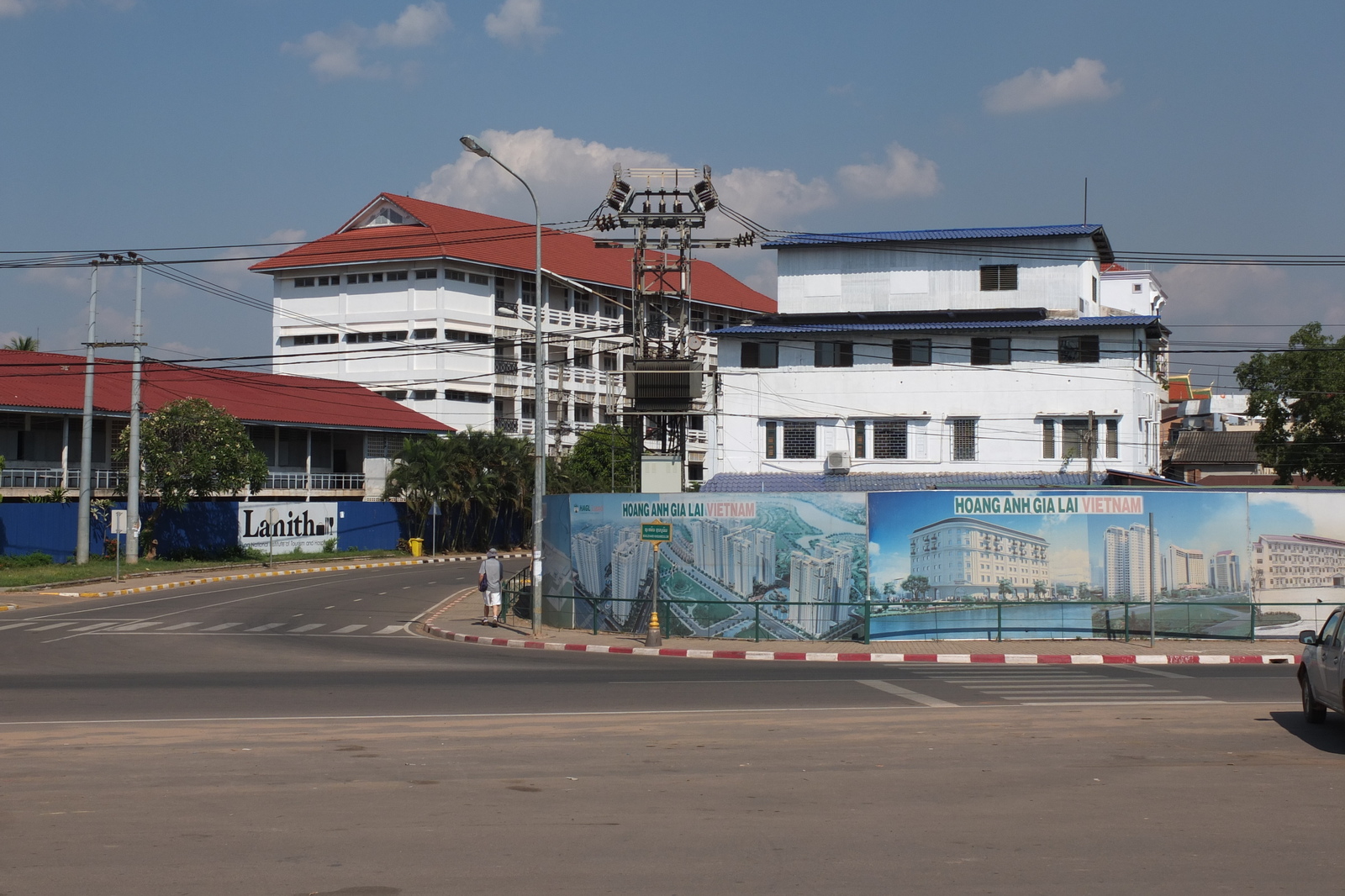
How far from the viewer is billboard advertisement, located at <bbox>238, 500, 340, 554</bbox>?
5738 centimetres

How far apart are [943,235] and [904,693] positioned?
37.1 meters

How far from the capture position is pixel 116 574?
145 ft

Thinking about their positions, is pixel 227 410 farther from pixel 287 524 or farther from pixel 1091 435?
pixel 1091 435

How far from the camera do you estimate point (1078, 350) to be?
48.3 metres

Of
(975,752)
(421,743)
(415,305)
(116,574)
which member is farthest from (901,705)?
(415,305)

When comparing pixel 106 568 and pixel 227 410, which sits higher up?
pixel 227 410

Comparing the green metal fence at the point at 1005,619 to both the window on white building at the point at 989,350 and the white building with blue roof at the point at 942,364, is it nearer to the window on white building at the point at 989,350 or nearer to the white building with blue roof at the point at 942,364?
the white building with blue roof at the point at 942,364

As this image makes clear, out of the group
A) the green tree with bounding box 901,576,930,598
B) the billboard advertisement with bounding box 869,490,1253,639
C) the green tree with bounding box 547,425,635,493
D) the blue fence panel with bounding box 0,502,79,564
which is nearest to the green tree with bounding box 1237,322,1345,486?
the green tree with bounding box 547,425,635,493

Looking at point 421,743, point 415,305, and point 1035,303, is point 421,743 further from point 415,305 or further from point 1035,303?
point 415,305

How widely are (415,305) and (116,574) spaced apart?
41184 mm

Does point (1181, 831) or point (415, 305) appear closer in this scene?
point (1181, 831)

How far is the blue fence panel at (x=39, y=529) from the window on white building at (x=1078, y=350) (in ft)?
135

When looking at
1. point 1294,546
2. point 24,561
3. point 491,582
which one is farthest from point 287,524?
point 1294,546

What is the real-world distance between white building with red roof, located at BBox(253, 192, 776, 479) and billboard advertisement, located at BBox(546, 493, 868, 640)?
53.9m
